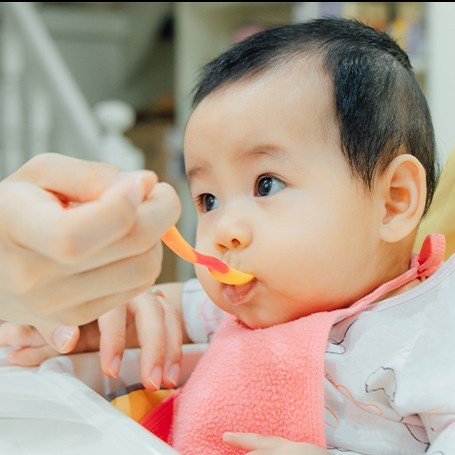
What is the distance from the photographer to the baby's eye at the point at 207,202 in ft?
2.41

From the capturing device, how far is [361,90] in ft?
2.27

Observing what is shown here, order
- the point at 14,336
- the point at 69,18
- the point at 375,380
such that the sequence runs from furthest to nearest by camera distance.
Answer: the point at 69,18
the point at 14,336
the point at 375,380

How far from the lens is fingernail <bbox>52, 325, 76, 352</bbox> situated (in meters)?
0.65

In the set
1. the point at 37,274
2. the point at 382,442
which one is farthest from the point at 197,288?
the point at 37,274

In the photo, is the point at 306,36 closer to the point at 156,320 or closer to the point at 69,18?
the point at 156,320

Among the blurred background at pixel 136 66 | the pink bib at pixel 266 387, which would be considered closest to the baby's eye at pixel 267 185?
the pink bib at pixel 266 387

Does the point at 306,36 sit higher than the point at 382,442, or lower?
higher

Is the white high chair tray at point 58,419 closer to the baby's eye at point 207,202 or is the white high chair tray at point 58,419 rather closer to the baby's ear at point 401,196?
the baby's eye at point 207,202

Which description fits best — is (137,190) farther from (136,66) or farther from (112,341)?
(136,66)

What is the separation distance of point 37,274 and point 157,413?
0.33 m

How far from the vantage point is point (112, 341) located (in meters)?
0.72

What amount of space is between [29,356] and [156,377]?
12 centimetres

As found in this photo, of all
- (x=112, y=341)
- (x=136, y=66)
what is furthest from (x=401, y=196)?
(x=136, y=66)

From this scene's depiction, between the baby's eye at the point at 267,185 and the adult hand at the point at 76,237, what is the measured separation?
220mm
